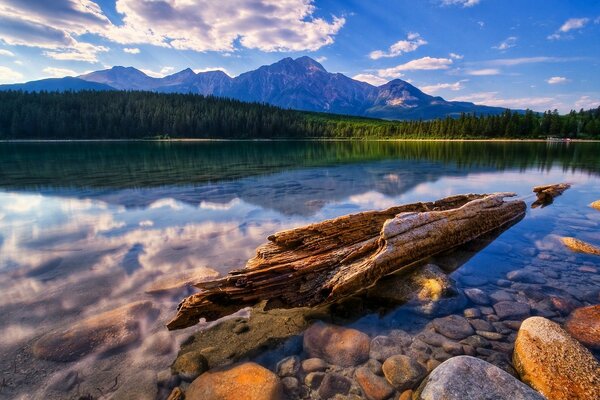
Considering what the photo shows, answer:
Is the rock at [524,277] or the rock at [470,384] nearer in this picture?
the rock at [470,384]

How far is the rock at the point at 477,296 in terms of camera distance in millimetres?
8406

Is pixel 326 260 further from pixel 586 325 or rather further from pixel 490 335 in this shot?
pixel 586 325

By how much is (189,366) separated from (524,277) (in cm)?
965

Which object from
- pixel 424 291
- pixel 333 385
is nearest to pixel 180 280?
pixel 333 385

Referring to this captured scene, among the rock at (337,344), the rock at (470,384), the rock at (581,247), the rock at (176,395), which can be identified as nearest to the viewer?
the rock at (470,384)

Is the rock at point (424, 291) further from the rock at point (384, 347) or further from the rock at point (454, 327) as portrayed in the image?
the rock at point (384, 347)

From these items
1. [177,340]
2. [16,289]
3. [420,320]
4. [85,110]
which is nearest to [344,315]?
[420,320]

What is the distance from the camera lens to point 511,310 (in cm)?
796

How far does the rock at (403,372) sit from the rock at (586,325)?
11.9 ft

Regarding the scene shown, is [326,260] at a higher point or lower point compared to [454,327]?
higher

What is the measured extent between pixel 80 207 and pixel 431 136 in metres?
178

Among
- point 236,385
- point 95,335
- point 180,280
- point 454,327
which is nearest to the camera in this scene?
point 236,385

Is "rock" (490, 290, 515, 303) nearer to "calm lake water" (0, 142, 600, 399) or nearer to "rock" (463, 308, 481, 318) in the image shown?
"calm lake water" (0, 142, 600, 399)


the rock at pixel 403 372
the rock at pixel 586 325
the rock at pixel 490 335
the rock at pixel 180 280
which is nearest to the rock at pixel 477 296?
the rock at pixel 490 335
